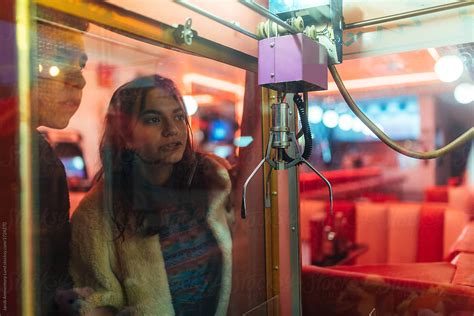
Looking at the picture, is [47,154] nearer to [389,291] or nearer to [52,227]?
[52,227]

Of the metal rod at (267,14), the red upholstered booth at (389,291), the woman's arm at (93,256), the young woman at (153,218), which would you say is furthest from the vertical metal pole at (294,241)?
the woman's arm at (93,256)

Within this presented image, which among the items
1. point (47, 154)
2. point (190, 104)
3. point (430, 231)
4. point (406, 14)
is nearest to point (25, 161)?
point (47, 154)

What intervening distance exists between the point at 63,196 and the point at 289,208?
71 cm

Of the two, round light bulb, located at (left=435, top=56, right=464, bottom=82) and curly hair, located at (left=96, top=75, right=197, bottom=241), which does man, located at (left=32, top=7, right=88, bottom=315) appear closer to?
curly hair, located at (left=96, top=75, right=197, bottom=241)

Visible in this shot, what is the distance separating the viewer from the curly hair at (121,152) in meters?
0.85

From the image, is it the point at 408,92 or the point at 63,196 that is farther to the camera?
the point at 408,92

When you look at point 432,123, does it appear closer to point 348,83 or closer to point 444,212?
point 444,212

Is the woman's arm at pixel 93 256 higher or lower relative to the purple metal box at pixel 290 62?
lower

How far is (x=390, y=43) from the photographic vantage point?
1128 millimetres

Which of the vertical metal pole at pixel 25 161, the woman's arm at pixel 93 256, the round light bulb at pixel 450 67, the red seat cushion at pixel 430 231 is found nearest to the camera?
the vertical metal pole at pixel 25 161

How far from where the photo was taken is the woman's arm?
793mm

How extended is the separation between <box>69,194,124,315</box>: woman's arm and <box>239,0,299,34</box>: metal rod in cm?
50

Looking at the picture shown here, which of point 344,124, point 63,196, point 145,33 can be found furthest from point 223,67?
point 344,124

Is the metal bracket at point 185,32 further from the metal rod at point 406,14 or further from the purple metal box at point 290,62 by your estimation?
the metal rod at point 406,14
